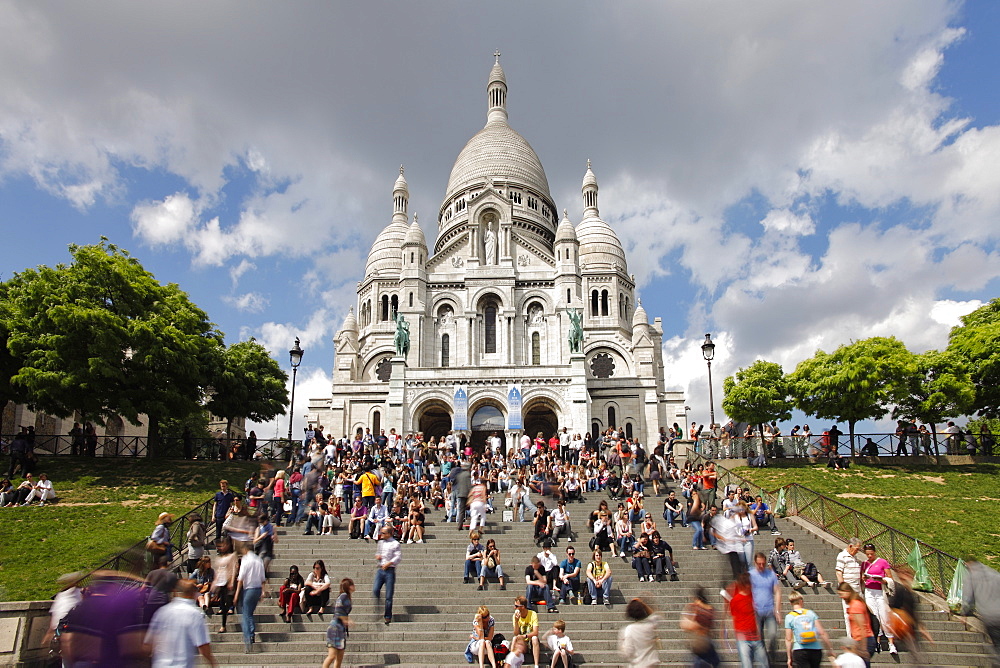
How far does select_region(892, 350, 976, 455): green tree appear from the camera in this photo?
95.9 feet

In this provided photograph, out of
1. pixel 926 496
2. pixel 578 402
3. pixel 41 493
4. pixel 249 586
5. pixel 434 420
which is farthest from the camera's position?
pixel 434 420

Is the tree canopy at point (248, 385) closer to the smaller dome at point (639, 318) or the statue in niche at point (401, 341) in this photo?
the statue in niche at point (401, 341)

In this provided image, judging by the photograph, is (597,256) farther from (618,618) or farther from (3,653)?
(3,653)

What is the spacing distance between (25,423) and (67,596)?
33.7 metres

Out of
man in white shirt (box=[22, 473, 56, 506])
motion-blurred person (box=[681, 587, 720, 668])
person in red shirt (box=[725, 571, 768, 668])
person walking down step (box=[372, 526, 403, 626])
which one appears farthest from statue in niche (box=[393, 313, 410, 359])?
motion-blurred person (box=[681, 587, 720, 668])

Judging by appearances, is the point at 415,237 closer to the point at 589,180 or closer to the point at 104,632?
the point at 589,180

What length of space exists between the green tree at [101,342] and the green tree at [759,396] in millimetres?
22461

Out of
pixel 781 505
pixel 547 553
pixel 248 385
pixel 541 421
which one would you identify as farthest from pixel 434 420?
pixel 547 553

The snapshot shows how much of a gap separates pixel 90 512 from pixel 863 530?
21.6 m

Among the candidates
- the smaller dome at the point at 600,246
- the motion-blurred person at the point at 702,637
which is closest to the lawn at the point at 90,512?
the motion-blurred person at the point at 702,637

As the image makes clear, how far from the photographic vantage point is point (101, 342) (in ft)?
87.0

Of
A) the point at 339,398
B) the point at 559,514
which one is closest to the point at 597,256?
the point at 339,398

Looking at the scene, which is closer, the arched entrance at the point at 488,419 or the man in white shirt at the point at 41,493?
the man in white shirt at the point at 41,493

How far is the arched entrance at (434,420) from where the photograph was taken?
39.2 meters
